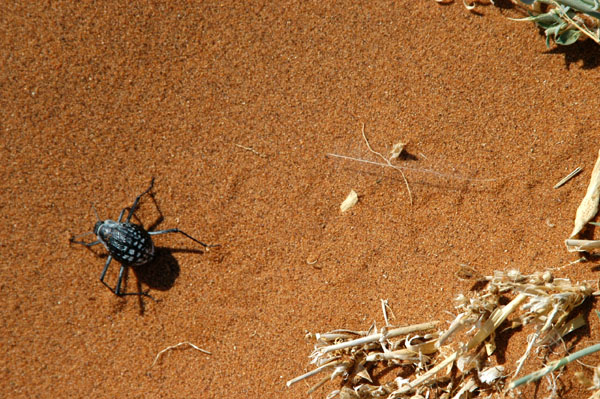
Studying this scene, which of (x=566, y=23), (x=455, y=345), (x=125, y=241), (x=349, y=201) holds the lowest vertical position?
(x=455, y=345)

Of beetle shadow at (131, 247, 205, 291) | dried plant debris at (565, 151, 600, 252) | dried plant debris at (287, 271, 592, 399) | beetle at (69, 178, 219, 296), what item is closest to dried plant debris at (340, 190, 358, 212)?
dried plant debris at (287, 271, 592, 399)

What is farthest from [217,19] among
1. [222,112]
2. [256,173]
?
[256,173]

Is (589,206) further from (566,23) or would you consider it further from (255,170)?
(255,170)

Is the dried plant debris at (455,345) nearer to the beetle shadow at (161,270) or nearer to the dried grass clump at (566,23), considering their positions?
the beetle shadow at (161,270)

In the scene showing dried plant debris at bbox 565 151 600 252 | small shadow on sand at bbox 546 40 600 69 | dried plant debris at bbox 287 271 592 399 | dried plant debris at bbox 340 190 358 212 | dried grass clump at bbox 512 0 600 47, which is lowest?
dried plant debris at bbox 287 271 592 399

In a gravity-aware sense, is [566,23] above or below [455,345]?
above

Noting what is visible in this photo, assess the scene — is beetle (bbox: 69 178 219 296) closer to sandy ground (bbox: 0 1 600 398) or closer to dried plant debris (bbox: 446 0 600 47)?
sandy ground (bbox: 0 1 600 398)

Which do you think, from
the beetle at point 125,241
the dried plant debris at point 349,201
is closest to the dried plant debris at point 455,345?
the dried plant debris at point 349,201

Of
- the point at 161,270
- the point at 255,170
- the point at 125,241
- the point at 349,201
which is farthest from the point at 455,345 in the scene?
the point at 125,241
